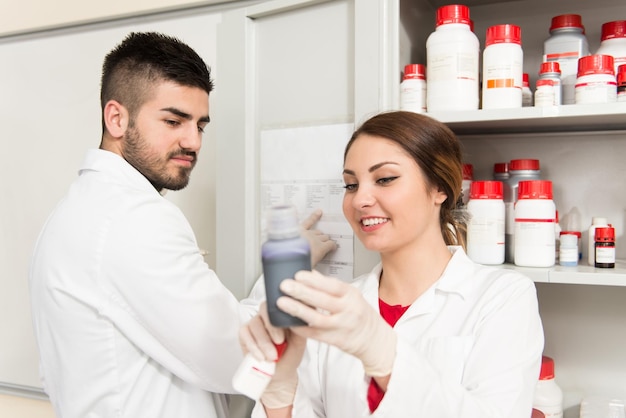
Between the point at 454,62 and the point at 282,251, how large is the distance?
729 mm

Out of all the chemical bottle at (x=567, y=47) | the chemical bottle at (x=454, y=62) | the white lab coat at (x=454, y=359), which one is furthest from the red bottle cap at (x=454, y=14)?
the white lab coat at (x=454, y=359)

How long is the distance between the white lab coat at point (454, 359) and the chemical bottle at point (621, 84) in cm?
43

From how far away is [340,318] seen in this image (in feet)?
2.24

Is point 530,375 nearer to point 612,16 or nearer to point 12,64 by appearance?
point 612,16

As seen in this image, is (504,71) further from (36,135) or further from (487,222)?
(36,135)

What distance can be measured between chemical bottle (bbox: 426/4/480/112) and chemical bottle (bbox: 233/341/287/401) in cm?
72

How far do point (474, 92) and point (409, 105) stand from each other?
14cm

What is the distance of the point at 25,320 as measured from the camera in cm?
219

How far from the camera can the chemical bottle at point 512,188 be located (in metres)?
1.27

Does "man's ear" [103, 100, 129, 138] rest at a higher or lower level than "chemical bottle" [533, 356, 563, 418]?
higher

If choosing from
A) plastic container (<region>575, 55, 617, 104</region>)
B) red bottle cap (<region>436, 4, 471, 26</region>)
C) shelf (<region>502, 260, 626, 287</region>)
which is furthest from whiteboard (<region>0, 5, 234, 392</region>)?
plastic container (<region>575, 55, 617, 104</region>)

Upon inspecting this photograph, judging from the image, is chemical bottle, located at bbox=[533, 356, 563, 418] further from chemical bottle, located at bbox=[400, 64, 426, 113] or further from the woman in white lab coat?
chemical bottle, located at bbox=[400, 64, 426, 113]

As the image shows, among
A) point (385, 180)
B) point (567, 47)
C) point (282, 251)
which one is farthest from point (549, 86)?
point (282, 251)

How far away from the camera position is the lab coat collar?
1206 mm
